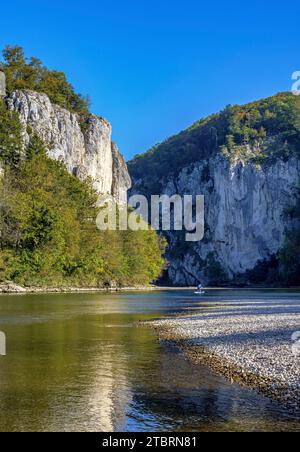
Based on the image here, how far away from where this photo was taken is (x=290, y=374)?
14.6 meters

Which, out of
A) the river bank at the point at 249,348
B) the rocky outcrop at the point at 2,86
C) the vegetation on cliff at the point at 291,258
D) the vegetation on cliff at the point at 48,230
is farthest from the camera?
the vegetation on cliff at the point at 291,258

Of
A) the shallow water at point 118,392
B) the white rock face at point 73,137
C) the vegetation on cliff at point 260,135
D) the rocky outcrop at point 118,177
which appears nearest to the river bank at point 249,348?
the shallow water at point 118,392

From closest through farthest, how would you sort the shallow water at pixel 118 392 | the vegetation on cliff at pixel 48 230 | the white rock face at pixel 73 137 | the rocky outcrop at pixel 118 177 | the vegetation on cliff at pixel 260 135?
the shallow water at pixel 118 392 < the vegetation on cliff at pixel 48 230 < the white rock face at pixel 73 137 < the rocky outcrop at pixel 118 177 < the vegetation on cliff at pixel 260 135

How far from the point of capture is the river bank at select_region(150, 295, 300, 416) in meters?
13.9

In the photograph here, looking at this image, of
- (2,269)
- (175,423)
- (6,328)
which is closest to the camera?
(175,423)

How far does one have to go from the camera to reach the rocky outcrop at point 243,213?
15762 centimetres

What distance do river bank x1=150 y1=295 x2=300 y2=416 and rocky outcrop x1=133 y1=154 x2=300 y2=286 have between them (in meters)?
131

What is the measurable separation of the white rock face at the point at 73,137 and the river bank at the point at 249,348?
261 ft

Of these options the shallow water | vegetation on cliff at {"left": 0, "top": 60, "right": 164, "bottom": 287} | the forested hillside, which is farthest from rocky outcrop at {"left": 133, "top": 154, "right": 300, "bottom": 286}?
the shallow water

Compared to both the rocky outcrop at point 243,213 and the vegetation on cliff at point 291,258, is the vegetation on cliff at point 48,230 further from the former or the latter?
the rocky outcrop at point 243,213

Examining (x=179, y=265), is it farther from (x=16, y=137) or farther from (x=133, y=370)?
(x=133, y=370)

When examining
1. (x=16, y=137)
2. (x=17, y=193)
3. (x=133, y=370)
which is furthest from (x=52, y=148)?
(x=133, y=370)

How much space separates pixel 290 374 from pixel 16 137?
85268 millimetres

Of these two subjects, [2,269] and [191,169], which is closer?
[2,269]
